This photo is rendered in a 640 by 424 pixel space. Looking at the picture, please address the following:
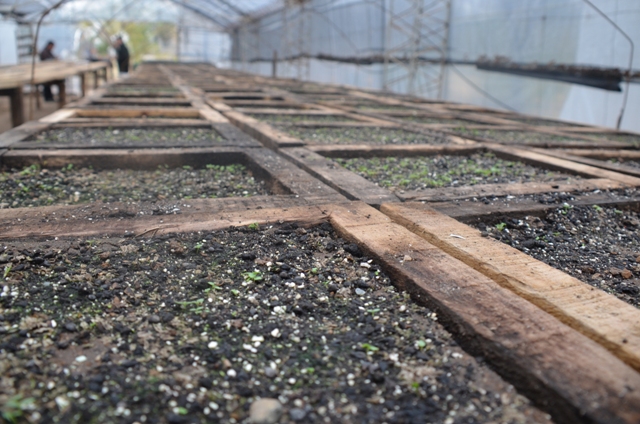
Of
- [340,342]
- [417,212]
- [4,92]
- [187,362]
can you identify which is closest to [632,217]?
[417,212]

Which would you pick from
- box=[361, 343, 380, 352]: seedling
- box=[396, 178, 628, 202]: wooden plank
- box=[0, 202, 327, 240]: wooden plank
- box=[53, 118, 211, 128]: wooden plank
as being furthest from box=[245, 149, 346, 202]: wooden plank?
box=[53, 118, 211, 128]: wooden plank

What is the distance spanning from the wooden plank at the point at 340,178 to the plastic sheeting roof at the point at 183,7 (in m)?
16.8

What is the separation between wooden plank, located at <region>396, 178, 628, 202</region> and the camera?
239cm

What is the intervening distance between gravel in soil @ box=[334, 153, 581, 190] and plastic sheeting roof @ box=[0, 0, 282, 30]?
1695 centimetres

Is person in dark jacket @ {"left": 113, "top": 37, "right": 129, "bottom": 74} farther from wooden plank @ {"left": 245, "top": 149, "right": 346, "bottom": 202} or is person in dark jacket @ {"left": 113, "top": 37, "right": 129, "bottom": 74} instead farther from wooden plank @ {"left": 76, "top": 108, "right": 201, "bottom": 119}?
wooden plank @ {"left": 245, "top": 149, "right": 346, "bottom": 202}

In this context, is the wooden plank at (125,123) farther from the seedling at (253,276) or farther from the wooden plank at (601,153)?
the seedling at (253,276)

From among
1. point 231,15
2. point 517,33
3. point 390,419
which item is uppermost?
point 231,15

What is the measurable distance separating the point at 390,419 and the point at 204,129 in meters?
3.79

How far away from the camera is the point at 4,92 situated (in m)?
5.80

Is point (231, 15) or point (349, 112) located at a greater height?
point (231, 15)

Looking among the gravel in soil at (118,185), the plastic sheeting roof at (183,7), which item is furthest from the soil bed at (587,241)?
the plastic sheeting roof at (183,7)

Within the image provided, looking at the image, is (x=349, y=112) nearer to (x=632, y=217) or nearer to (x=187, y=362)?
(x=632, y=217)

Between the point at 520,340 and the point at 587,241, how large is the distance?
3.74 feet

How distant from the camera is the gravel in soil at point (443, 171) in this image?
283 centimetres
